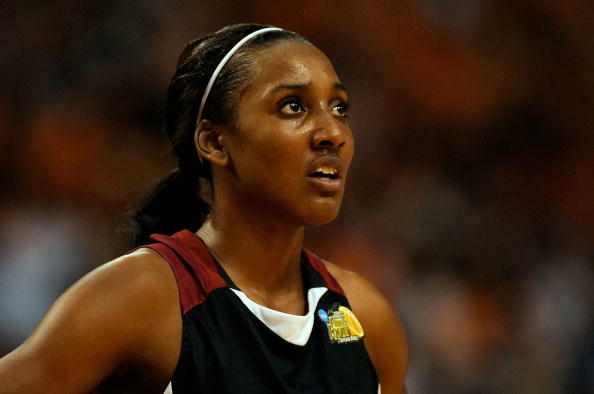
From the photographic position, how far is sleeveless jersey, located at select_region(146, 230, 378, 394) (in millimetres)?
1426

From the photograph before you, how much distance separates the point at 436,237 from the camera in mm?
3246

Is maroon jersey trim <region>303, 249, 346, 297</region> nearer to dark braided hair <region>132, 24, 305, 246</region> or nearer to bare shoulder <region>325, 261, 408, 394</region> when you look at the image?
bare shoulder <region>325, 261, 408, 394</region>

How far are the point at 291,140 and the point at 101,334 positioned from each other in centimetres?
51

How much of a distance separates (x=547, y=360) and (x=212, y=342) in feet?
6.46

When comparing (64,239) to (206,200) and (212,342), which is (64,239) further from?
(212,342)

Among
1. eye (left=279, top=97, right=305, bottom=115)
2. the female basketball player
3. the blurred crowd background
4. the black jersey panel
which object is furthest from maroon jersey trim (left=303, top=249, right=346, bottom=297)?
the blurred crowd background

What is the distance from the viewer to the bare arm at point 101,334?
1266 mm

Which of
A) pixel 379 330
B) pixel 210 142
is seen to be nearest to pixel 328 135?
pixel 210 142

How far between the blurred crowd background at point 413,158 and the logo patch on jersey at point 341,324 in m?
1.19

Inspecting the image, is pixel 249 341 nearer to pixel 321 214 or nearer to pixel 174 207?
pixel 321 214

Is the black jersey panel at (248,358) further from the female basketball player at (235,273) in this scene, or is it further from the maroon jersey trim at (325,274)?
the maroon jersey trim at (325,274)

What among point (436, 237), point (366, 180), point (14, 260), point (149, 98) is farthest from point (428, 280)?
point (14, 260)

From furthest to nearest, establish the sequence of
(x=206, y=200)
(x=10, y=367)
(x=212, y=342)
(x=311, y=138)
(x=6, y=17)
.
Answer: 1. (x=6, y=17)
2. (x=206, y=200)
3. (x=311, y=138)
4. (x=212, y=342)
5. (x=10, y=367)

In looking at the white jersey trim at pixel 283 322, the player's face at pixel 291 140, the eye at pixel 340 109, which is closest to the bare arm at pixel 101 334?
the white jersey trim at pixel 283 322
